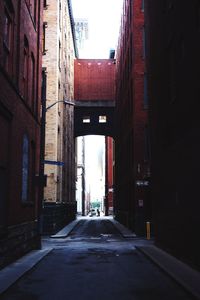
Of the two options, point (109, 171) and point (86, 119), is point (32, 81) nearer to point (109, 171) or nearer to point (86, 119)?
point (86, 119)

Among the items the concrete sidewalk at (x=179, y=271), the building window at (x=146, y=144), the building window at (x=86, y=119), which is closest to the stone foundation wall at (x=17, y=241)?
the concrete sidewalk at (x=179, y=271)

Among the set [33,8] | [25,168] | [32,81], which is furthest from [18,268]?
[33,8]

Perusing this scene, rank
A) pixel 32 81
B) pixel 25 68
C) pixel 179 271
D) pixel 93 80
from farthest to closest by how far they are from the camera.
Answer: pixel 93 80 → pixel 32 81 → pixel 25 68 → pixel 179 271

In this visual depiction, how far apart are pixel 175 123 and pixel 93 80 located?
159ft

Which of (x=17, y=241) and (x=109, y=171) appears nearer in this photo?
(x=17, y=241)

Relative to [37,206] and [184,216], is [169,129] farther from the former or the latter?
[37,206]

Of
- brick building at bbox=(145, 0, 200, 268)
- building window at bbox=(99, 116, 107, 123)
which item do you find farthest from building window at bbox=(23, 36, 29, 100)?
building window at bbox=(99, 116, 107, 123)

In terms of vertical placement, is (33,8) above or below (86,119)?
below

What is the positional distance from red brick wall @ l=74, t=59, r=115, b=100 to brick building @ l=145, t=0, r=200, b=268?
1572 inches

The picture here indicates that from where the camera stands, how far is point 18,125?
17.6 m

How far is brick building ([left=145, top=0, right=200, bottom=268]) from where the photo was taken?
14922 mm

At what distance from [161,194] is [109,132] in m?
45.7

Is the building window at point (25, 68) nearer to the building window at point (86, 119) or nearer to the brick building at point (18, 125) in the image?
the brick building at point (18, 125)

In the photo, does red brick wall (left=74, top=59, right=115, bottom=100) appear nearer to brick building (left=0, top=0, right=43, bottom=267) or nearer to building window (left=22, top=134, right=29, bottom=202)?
brick building (left=0, top=0, right=43, bottom=267)
